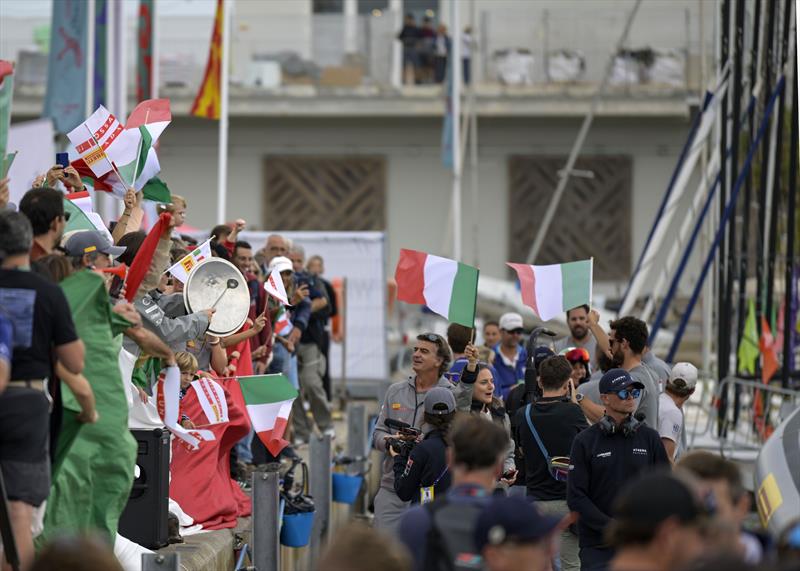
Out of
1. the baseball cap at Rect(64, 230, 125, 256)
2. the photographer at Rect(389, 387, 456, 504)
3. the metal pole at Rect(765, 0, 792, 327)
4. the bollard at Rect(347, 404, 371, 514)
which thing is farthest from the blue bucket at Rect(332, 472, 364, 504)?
the metal pole at Rect(765, 0, 792, 327)

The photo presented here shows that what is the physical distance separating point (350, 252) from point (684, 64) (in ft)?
49.0

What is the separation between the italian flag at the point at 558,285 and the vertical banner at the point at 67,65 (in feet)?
30.7

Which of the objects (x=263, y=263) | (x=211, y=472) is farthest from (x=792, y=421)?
(x=263, y=263)

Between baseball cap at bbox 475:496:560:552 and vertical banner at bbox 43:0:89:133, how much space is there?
562 inches

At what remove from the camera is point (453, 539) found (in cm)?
504

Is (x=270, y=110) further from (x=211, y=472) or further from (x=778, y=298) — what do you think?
(x=211, y=472)

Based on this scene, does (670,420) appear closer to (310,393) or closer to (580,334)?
(580,334)

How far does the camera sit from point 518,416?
834 centimetres

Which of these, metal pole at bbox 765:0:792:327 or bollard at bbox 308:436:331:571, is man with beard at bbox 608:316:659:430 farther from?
metal pole at bbox 765:0:792:327

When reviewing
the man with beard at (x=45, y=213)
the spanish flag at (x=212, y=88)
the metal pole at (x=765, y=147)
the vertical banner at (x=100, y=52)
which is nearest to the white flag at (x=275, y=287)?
the man with beard at (x=45, y=213)

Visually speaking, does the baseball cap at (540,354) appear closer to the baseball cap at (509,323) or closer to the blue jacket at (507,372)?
the blue jacket at (507,372)

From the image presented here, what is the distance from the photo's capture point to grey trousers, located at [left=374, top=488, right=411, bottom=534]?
829 cm

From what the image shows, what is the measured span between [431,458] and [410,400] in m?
0.91

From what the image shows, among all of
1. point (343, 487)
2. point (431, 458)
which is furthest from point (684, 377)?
point (343, 487)
